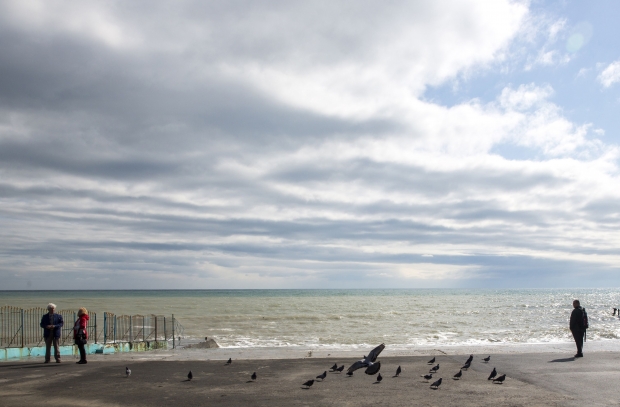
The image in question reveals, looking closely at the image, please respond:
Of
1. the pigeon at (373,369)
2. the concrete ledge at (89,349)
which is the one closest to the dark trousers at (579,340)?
the pigeon at (373,369)

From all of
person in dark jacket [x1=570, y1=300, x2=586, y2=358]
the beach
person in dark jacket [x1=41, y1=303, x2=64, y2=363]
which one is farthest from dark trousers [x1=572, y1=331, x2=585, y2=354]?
person in dark jacket [x1=41, y1=303, x2=64, y2=363]

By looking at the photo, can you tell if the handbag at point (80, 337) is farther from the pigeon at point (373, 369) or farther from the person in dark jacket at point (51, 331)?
the pigeon at point (373, 369)

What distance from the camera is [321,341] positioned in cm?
3275

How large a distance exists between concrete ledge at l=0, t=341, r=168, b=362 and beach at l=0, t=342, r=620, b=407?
137 centimetres

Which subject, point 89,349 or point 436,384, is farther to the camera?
point 89,349

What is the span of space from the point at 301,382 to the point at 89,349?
1086 centimetres

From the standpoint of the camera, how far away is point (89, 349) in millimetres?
19344

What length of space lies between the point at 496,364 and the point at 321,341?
18740 millimetres

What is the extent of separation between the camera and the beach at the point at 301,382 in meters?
10.2

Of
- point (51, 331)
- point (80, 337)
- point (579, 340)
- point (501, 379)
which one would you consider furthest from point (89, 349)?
point (579, 340)

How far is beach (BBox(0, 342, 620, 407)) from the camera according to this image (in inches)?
402

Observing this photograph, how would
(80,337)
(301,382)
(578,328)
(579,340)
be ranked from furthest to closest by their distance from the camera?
(578,328), (579,340), (80,337), (301,382)

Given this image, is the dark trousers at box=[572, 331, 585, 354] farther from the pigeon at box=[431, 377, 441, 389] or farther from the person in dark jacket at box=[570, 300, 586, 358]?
the pigeon at box=[431, 377, 441, 389]

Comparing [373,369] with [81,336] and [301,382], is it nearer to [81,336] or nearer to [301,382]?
[301,382]
